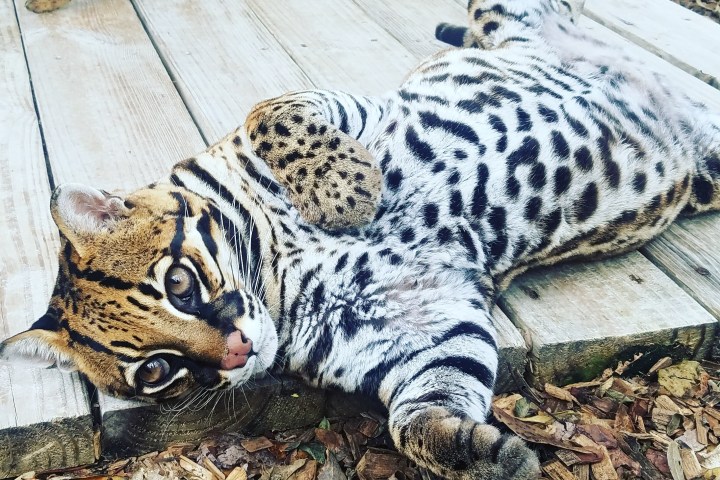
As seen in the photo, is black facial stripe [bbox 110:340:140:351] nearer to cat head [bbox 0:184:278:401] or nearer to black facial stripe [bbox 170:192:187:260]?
cat head [bbox 0:184:278:401]

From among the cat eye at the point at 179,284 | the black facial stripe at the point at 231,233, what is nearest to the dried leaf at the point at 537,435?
the black facial stripe at the point at 231,233

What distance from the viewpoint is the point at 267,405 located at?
3039mm

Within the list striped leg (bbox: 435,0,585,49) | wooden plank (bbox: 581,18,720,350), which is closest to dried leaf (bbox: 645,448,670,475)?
wooden plank (bbox: 581,18,720,350)

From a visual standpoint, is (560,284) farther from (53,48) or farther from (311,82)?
(53,48)

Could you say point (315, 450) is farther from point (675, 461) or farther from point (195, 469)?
point (675, 461)

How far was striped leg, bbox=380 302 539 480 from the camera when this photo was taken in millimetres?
2477

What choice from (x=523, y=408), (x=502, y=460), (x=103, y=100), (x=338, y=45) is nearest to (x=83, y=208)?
(x=502, y=460)

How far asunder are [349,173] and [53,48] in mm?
2797

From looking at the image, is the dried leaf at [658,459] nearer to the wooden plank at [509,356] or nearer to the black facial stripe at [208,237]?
the wooden plank at [509,356]

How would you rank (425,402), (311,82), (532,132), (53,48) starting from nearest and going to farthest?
(425,402) < (532,132) < (311,82) < (53,48)

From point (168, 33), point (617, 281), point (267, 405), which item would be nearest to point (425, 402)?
point (267, 405)

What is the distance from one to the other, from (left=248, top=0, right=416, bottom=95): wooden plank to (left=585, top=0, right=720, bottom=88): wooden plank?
139cm

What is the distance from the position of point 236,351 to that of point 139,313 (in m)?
0.31

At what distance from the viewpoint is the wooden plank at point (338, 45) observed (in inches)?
189
